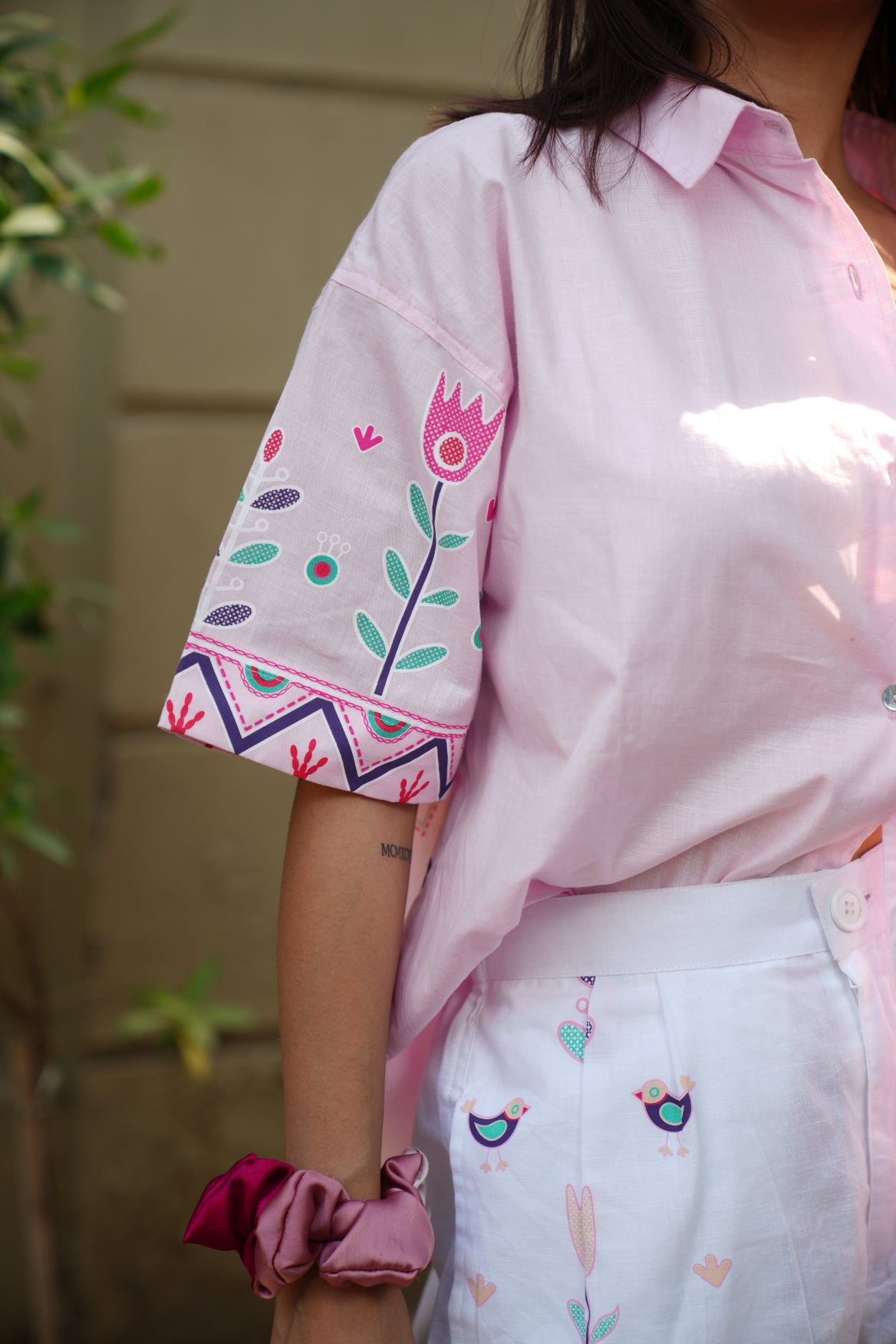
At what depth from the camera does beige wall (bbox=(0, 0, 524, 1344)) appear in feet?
7.54

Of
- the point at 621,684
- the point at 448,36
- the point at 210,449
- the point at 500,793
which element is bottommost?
the point at 210,449

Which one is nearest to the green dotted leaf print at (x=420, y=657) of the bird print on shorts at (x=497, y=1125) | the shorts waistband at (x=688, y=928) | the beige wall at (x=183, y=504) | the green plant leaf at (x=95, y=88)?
the shorts waistband at (x=688, y=928)

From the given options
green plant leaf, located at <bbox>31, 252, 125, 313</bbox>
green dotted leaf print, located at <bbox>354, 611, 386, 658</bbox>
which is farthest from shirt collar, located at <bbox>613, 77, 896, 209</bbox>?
green plant leaf, located at <bbox>31, 252, 125, 313</bbox>

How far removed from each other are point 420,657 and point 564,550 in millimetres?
127

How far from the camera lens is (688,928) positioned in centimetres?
88

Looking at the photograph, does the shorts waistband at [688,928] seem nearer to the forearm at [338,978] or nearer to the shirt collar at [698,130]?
the forearm at [338,978]

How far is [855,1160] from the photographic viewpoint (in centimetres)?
88

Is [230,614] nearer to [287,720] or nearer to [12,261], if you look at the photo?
[287,720]

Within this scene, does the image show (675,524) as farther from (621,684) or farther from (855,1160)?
(855,1160)

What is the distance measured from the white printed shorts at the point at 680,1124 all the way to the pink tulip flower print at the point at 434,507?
0.23m

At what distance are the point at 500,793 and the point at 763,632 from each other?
226 millimetres

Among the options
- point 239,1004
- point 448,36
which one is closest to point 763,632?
point 239,1004

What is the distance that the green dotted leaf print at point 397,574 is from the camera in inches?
33.4

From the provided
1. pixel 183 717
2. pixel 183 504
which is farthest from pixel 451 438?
pixel 183 504
